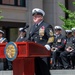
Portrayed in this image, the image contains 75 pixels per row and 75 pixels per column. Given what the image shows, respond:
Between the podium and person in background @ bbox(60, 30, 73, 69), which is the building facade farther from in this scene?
the podium

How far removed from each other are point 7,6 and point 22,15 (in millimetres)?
1588

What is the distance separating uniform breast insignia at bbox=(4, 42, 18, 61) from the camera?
241 inches

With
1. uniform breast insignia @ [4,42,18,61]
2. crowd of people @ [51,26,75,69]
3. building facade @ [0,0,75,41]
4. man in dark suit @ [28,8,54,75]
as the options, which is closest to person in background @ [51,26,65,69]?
crowd of people @ [51,26,75,69]

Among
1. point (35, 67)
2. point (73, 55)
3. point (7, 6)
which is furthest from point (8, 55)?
point (7, 6)

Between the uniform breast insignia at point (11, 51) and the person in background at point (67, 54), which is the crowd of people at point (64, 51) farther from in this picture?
the uniform breast insignia at point (11, 51)

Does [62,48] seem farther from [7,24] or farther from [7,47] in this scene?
[7,24]

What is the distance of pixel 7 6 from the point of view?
87.5 ft

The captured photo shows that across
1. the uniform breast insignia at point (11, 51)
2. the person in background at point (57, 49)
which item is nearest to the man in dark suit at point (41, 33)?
the uniform breast insignia at point (11, 51)

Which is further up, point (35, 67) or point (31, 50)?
point (31, 50)

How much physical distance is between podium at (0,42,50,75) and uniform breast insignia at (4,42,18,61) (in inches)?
2.3

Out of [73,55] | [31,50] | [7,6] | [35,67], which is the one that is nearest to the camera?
[31,50]

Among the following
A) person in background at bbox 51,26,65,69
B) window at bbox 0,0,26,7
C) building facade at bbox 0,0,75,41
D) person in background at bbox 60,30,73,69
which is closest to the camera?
person in background at bbox 60,30,73,69

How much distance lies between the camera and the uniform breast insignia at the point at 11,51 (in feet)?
20.1

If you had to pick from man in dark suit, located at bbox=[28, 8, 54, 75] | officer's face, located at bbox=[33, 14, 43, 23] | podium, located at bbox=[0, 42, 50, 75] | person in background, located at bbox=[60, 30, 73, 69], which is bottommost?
person in background, located at bbox=[60, 30, 73, 69]
